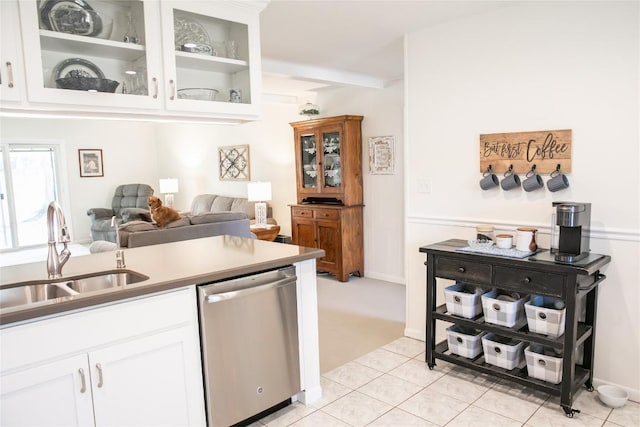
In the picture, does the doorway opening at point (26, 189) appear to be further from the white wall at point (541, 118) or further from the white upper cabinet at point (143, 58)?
the white wall at point (541, 118)

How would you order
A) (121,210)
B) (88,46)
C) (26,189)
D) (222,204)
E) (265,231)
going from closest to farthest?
(88,46)
(265,231)
(222,204)
(26,189)
(121,210)

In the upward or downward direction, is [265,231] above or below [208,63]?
below

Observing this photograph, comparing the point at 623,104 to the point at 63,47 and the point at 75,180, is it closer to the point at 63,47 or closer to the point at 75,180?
the point at 63,47

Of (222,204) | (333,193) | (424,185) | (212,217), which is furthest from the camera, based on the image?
(222,204)

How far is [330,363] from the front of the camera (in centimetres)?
308

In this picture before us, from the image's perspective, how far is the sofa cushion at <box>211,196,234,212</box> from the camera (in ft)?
23.4

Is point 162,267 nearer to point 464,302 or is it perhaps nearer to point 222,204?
point 464,302

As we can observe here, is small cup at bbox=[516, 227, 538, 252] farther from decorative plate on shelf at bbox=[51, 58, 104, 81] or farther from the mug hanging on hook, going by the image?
decorative plate on shelf at bbox=[51, 58, 104, 81]

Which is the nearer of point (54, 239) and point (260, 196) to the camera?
point (54, 239)

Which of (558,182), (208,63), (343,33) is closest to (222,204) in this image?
(343,33)

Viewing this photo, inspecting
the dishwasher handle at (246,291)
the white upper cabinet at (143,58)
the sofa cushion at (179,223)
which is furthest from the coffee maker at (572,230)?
the sofa cushion at (179,223)

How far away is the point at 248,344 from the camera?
221 centimetres

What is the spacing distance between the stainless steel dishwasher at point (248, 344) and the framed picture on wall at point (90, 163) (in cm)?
739

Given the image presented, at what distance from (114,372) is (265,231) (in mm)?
3995
